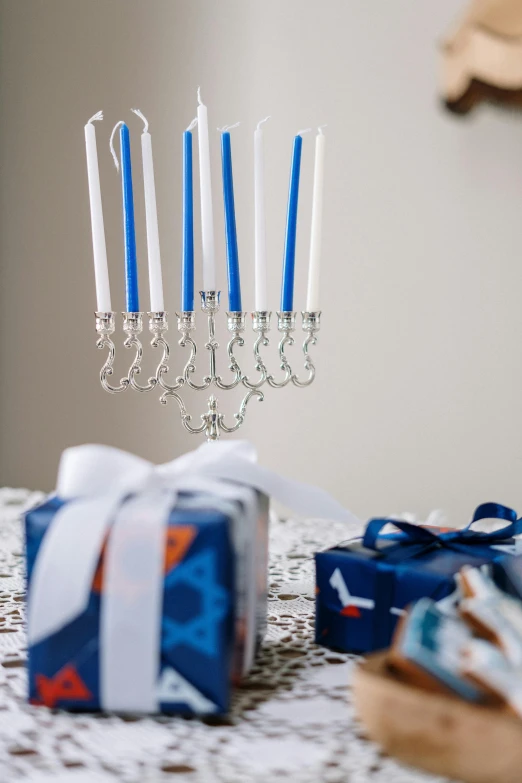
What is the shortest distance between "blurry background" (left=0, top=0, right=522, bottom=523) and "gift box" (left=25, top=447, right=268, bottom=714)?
97 centimetres

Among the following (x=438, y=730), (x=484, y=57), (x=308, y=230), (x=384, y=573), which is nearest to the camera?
(x=438, y=730)

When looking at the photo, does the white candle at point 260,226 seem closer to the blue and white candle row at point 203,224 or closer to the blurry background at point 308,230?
the blue and white candle row at point 203,224

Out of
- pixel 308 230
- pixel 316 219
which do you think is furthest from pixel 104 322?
pixel 308 230

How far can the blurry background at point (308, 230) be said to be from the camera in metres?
1.46

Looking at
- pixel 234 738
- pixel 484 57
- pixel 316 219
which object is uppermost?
pixel 484 57

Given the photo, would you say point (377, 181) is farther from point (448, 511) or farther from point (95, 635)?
point (95, 635)

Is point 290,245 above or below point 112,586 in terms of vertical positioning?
above

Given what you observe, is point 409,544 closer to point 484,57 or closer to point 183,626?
point 183,626

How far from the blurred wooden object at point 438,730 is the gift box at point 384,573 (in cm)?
14

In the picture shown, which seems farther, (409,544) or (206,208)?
(206,208)

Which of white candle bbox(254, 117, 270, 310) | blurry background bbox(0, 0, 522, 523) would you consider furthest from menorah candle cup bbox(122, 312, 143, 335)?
blurry background bbox(0, 0, 522, 523)

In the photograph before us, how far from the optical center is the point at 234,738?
0.54 m

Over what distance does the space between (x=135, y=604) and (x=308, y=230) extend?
108 centimetres

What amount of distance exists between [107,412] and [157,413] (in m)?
0.10
